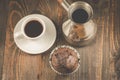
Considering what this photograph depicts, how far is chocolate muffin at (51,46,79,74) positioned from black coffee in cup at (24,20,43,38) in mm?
77

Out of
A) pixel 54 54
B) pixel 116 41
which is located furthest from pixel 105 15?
pixel 54 54

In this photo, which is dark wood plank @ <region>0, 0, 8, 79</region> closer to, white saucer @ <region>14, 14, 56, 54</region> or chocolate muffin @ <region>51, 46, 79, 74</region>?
white saucer @ <region>14, 14, 56, 54</region>

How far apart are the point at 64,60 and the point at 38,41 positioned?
9 cm

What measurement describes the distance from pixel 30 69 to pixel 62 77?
0.31ft

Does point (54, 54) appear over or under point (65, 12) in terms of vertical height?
under

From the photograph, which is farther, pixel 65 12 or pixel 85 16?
pixel 65 12

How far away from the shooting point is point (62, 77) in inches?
43.4

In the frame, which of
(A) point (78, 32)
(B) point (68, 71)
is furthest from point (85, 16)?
(B) point (68, 71)

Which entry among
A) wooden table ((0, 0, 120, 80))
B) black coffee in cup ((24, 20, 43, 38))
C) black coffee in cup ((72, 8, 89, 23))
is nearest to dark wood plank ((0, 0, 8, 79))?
wooden table ((0, 0, 120, 80))

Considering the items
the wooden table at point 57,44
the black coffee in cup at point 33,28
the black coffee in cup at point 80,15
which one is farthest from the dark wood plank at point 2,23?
the black coffee in cup at point 80,15

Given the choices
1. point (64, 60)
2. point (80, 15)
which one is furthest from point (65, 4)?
point (64, 60)

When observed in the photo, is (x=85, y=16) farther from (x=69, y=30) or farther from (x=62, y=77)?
(x=62, y=77)

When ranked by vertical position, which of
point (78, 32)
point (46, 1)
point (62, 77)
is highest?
point (46, 1)

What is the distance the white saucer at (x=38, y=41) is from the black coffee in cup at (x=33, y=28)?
Answer: 2cm
